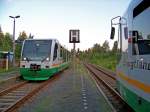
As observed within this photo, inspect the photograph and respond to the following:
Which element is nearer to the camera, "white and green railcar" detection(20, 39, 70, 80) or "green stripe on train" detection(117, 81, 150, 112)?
"green stripe on train" detection(117, 81, 150, 112)

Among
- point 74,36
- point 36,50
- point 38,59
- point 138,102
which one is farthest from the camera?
point 74,36

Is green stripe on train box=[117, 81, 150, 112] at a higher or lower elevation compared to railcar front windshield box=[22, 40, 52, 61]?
lower

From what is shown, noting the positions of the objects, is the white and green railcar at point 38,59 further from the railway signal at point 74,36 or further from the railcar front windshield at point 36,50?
the railway signal at point 74,36

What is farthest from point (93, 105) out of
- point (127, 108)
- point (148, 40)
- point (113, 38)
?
point (148, 40)

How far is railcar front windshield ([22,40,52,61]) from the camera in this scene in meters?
24.1

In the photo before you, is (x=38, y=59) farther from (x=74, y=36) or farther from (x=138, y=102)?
(x=74, y=36)

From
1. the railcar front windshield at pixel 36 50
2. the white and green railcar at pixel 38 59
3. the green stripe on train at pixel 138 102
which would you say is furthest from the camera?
the railcar front windshield at pixel 36 50

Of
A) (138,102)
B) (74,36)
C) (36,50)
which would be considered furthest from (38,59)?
(74,36)

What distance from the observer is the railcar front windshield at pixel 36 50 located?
24062 millimetres

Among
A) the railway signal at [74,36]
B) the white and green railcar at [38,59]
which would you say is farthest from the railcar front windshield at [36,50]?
the railway signal at [74,36]

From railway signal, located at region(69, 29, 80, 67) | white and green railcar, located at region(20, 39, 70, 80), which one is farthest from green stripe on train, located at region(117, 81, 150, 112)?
railway signal, located at region(69, 29, 80, 67)

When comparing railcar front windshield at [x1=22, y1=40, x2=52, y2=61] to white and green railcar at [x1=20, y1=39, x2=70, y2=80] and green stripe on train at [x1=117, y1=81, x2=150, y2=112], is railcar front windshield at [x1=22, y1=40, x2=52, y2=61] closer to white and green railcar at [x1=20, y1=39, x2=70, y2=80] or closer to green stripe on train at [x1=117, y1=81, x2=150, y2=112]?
white and green railcar at [x1=20, y1=39, x2=70, y2=80]

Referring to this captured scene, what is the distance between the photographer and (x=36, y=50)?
2444cm

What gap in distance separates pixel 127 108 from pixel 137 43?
4.30 m
